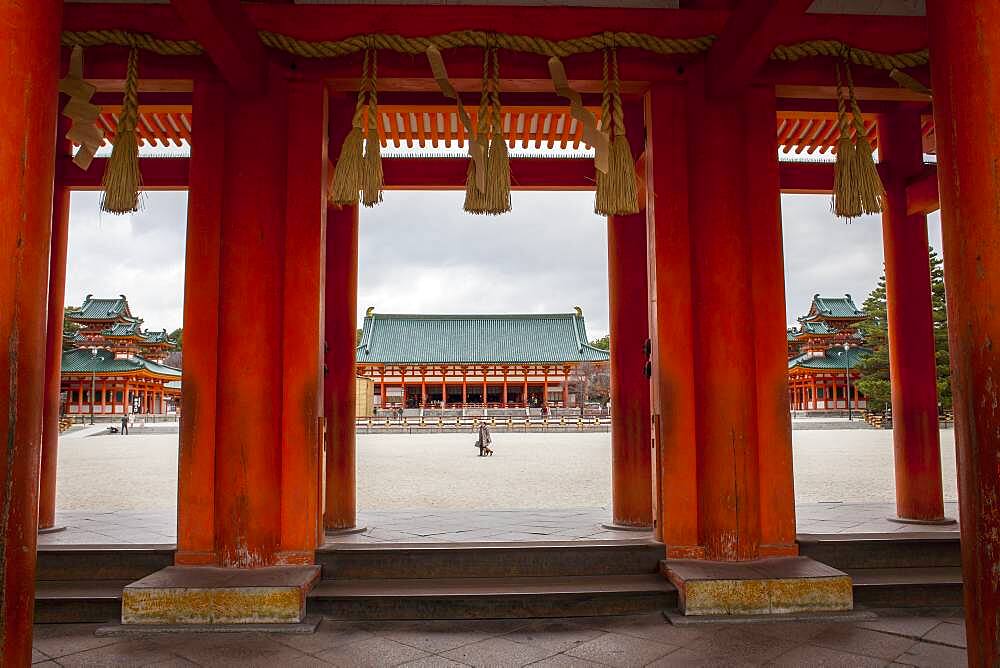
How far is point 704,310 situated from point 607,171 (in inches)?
37.9

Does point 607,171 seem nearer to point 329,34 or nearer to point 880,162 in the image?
point 329,34

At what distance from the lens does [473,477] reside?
9930mm

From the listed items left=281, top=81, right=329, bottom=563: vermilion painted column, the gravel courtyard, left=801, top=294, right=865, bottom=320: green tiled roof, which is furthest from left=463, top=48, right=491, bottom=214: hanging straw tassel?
left=801, top=294, right=865, bottom=320: green tiled roof

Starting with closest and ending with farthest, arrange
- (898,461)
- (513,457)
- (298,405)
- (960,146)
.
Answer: (960,146) < (298,405) < (898,461) < (513,457)

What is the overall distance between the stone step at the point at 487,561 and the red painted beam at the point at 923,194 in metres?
3.34

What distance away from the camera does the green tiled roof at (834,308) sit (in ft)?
109

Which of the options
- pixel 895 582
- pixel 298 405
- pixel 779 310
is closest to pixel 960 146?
pixel 779 310

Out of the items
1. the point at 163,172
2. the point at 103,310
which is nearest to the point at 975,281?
the point at 163,172

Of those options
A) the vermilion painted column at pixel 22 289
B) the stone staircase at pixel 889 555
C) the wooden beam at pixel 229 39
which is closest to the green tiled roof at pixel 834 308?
the stone staircase at pixel 889 555

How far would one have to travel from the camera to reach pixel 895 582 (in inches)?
136

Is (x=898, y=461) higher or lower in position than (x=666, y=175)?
lower

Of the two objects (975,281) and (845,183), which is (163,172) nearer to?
(845,183)

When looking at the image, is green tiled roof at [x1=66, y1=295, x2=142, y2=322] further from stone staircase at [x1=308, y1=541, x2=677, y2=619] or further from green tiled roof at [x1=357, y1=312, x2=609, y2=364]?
stone staircase at [x1=308, y1=541, x2=677, y2=619]

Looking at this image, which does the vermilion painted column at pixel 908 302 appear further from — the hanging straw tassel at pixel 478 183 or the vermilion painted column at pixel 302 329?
the vermilion painted column at pixel 302 329
